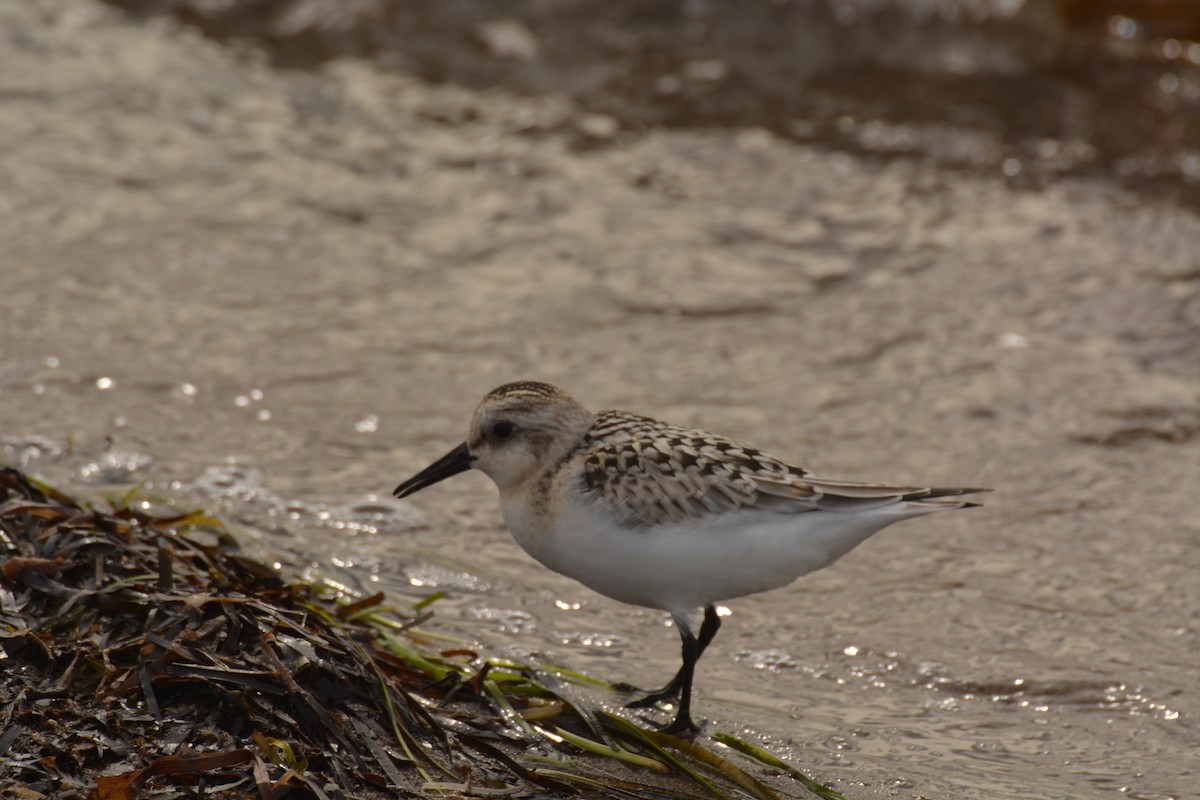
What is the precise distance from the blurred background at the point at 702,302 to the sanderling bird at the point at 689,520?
0.45 metres

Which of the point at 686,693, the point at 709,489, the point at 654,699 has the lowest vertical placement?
the point at 654,699

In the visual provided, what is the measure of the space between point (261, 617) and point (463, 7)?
24.6 feet

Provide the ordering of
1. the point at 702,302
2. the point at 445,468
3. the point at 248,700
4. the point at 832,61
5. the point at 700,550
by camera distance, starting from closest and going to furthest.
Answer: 1. the point at 248,700
2. the point at 700,550
3. the point at 445,468
4. the point at 702,302
5. the point at 832,61

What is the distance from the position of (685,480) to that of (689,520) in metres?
0.11

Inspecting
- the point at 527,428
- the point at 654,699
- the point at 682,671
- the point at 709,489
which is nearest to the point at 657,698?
the point at 654,699

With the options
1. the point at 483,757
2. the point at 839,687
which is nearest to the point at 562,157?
the point at 839,687

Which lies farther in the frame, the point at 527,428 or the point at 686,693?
the point at 527,428

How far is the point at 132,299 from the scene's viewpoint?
689 cm

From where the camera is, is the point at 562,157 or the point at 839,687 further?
the point at 562,157

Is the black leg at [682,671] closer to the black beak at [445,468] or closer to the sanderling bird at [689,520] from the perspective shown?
the sanderling bird at [689,520]

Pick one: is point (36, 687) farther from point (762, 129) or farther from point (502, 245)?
point (762, 129)

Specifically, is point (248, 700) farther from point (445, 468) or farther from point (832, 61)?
point (832, 61)

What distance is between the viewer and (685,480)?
4.11 meters

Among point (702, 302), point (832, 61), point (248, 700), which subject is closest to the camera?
point (248, 700)
